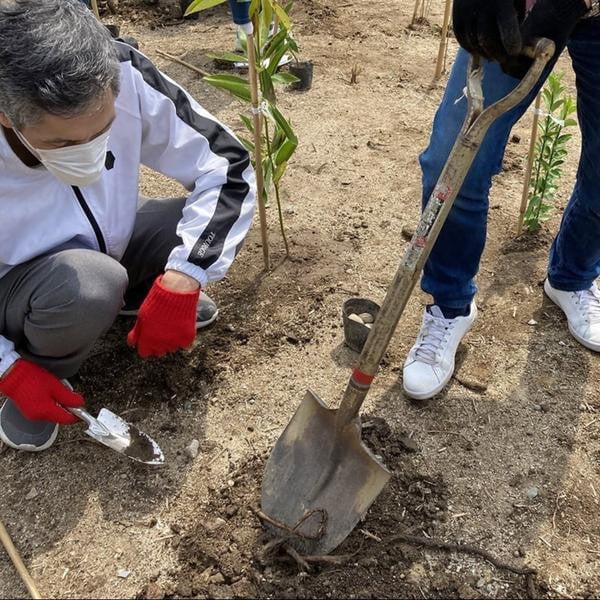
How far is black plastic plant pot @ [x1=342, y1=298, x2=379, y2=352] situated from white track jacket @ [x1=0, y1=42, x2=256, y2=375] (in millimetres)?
471

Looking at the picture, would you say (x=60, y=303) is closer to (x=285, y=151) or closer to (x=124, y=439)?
(x=124, y=439)

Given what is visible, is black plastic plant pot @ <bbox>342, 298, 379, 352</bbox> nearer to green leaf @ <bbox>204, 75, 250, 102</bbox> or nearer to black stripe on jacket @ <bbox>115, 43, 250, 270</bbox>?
black stripe on jacket @ <bbox>115, 43, 250, 270</bbox>

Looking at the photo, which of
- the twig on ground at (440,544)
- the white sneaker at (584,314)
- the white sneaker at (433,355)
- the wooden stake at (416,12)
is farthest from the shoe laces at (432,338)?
the wooden stake at (416,12)

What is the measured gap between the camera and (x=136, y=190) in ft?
7.00

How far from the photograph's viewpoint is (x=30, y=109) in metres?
1.55

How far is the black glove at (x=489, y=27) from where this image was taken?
1.41 meters

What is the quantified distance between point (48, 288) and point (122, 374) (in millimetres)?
468

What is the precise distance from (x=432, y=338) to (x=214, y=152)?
0.89 meters

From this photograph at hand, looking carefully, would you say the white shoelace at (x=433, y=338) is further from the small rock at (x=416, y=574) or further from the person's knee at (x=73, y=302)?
the person's knee at (x=73, y=302)

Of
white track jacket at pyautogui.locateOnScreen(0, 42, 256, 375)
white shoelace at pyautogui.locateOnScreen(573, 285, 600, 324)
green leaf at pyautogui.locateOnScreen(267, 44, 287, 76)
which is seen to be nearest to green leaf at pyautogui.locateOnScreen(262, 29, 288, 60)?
green leaf at pyautogui.locateOnScreen(267, 44, 287, 76)

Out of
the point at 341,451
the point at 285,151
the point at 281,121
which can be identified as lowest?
the point at 341,451

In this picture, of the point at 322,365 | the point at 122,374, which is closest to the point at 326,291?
the point at 322,365

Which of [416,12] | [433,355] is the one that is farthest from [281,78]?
[416,12]

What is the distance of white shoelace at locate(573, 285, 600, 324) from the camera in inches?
93.5
